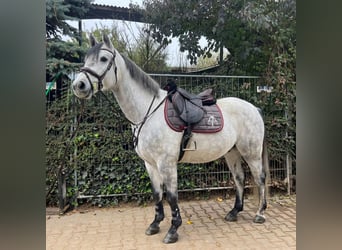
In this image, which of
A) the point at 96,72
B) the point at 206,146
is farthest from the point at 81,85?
the point at 206,146

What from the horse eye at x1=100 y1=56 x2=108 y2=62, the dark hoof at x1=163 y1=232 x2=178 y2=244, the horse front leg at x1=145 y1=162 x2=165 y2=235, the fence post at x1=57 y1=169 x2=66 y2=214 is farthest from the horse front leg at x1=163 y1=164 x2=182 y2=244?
the fence post at x1=57 y1=169 x2=66 y2=214

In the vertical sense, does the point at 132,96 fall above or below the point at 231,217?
above

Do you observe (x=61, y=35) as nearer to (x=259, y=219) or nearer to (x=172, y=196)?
(x=172, y=196)

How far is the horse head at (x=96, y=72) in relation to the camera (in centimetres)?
208

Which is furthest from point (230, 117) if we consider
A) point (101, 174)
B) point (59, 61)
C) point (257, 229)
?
point (59, 61)

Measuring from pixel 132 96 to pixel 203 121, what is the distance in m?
0.68

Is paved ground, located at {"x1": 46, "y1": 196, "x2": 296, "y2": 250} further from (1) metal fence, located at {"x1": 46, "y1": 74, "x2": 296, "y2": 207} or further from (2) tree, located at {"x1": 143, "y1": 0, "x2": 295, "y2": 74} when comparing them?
(2) tree, located at {"x1": 143, "y1": 0, "x2": 295, "y2": 74}

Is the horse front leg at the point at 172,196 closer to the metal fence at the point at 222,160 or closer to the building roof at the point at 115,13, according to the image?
the metal fence at the point at 222,160

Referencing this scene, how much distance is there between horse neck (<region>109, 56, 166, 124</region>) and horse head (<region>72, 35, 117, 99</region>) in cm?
9

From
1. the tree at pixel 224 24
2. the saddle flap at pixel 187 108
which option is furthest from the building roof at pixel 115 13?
the saddle flap at pixel 187 108

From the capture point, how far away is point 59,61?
10.3ft

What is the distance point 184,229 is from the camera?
2.77 m
